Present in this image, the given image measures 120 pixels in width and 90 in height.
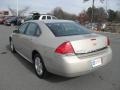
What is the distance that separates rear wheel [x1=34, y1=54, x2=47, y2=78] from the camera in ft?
16.9

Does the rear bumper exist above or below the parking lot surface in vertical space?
above

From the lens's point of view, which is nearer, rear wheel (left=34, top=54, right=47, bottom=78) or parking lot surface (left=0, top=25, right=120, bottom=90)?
parking lot surface (left=0, top=25, right=120, bottom=90)

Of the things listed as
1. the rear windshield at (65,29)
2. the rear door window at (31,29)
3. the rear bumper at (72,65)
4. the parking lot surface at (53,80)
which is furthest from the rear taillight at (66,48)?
the rear door window at (31,29)

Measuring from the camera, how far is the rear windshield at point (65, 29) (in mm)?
5121

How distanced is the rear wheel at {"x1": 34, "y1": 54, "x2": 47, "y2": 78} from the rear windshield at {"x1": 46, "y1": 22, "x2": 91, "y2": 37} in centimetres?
79

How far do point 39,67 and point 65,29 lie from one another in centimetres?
121

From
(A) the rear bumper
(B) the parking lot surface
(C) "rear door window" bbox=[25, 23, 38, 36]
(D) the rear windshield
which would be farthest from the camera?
(C) "rear door window" bbox=[25, 23, 38, 36]

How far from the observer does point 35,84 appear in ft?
16.0

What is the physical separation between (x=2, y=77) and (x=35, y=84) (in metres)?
1.04

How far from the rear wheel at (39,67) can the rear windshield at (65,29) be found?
0.79m

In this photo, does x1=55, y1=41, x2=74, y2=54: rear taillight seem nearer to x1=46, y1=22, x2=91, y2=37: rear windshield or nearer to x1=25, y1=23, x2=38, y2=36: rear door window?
x1=46, y1=22, x2=91, y2=37: rear windshield

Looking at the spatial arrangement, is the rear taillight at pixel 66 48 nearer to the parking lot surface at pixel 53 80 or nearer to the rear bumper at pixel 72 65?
the rear bumper at pixel 72 65

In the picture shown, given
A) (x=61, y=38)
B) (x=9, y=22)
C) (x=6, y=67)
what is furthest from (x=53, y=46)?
(x=9, y=22)

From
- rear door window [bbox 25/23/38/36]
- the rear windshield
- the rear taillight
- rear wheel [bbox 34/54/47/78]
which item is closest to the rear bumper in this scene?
the rear taillight
